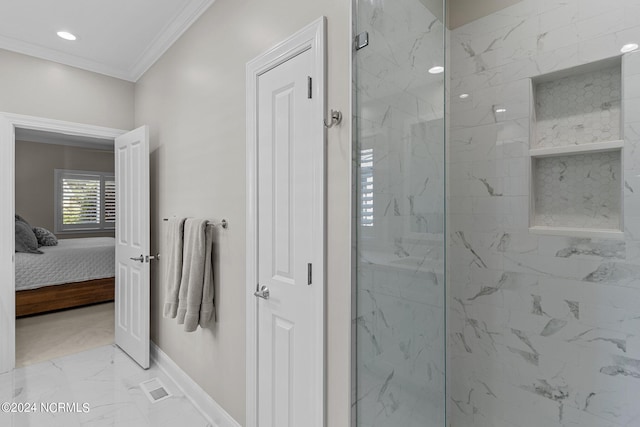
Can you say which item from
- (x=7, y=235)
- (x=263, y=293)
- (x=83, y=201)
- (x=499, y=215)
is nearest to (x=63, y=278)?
(x=7, y=235)

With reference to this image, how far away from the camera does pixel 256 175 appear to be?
1680 mm

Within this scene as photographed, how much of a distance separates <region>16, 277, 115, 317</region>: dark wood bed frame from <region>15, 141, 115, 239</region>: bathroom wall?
2273 millimetres

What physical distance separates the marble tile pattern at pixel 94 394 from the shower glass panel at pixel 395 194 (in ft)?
4.77

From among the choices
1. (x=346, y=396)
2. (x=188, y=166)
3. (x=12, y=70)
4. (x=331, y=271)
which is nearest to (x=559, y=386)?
(x=346, y=396)

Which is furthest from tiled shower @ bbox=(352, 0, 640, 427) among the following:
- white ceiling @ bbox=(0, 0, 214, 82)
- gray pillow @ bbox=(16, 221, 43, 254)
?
gray pillow @ bbox=(16, 221, 43, 254)

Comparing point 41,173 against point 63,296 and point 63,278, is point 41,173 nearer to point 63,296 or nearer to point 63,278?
point 63,278

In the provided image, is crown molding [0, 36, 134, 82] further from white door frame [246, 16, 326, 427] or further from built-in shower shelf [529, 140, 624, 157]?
built-in shower shelf [529, 140, 624, 157]

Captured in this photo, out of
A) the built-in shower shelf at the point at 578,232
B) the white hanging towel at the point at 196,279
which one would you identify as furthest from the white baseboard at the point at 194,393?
the built-in shower shelf at the point at 578,232

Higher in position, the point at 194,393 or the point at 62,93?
the point at 62,93

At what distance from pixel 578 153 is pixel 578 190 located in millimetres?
161

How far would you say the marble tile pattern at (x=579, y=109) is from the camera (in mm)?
1349

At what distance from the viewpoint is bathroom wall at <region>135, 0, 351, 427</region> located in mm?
1279

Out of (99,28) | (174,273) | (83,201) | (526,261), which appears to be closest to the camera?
(526,261)

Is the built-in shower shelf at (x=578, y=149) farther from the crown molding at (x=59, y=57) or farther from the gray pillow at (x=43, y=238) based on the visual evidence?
the gray pillow at (x=43, y=238)
